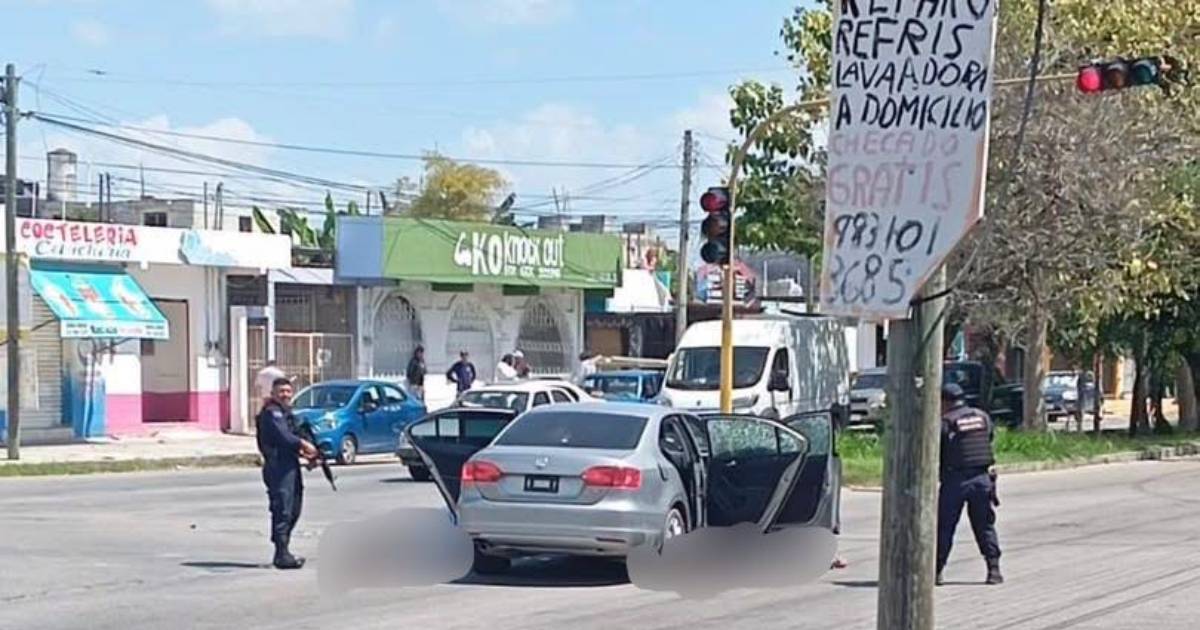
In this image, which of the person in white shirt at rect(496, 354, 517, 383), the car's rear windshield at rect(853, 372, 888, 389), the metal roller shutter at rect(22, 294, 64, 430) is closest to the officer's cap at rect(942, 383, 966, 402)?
the person in white shirt at rect(496, 354, 517, 383)

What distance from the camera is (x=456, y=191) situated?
77.2 m

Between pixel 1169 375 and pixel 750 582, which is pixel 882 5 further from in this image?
pixel 1169 375

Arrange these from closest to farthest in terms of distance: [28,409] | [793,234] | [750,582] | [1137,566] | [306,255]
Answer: [750,582] → [1137,566] → [28,409] → [793,234] → [306,255]

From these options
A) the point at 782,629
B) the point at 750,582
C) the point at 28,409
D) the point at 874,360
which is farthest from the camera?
the point at 874,360

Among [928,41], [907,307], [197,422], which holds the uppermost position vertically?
[928,41]

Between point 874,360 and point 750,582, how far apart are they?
42243mm

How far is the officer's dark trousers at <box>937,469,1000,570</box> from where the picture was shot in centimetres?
1498

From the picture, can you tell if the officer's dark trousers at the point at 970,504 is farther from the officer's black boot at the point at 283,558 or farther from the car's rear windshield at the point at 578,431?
the officer's black boot at the point at 283,558

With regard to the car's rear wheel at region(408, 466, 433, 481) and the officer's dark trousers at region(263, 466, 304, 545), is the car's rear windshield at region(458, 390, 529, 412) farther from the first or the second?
the officer's dark trousers at region(263, 466, 304, 545)

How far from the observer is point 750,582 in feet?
50.8

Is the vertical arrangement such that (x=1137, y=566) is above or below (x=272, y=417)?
below

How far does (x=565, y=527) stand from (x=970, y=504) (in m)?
3.20

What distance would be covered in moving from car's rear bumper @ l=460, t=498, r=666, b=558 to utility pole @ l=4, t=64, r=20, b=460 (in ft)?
58.0

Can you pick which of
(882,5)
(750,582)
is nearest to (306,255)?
(750,582)
